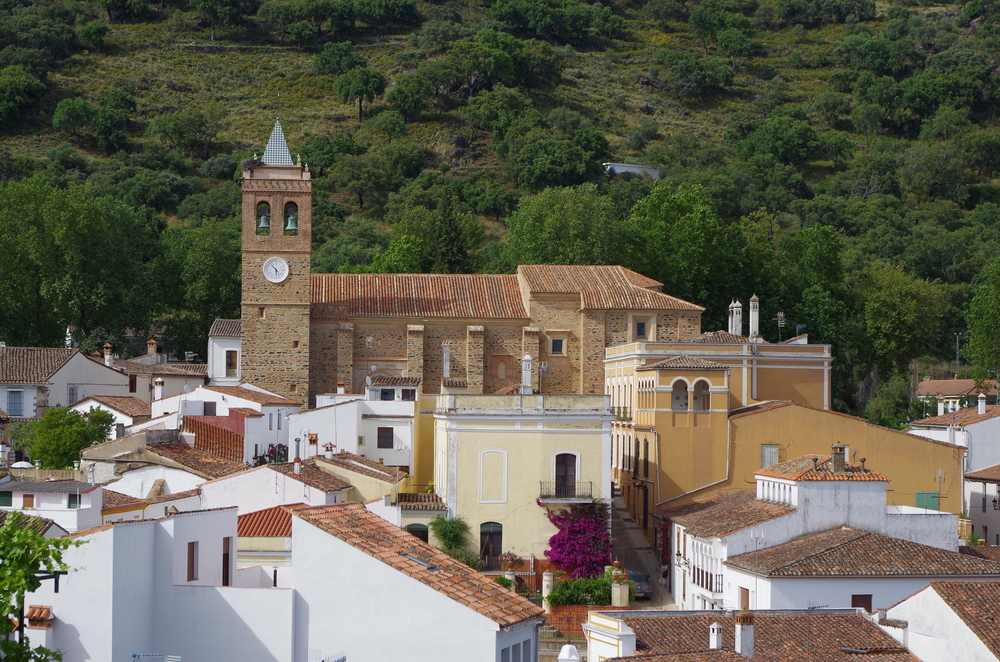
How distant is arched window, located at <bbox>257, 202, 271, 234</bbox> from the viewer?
48.7m

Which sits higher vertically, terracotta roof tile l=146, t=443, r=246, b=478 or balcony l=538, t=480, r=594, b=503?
terracotta roof tile l=146, t=443, r=246, b=478

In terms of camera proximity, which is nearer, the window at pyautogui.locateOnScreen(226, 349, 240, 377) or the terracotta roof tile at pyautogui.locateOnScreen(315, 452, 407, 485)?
the terracotta roof tile at pyautogui.locateOnScreen(315, 452, 407, 485)

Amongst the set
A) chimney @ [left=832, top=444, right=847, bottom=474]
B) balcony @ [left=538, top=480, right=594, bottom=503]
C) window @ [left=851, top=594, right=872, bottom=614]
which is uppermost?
chimney @ [left=832, top=444, right=847, bottom=474]

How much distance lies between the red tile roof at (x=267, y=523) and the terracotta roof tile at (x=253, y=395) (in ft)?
45.7

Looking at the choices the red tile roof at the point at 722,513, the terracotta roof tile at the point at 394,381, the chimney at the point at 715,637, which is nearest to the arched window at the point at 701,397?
the red tile roof at the point at 722,513

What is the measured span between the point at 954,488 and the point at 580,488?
39.8ft

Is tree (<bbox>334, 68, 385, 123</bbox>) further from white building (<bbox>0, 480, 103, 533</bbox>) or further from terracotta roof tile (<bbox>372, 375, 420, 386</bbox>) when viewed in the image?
white building (<bbox>0, 480, 103, 533</bbox>)

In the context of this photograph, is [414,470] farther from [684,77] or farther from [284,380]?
[684,77]

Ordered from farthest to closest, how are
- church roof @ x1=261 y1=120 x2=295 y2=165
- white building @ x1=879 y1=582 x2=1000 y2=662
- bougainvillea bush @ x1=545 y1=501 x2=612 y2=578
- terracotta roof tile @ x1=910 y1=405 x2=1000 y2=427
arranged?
1. church roof @ x1=261 y1=120 x2=295 y2=165
2. terracotta roof tile @ x1=910 y1=405 x2=1000 y2=427
3. bougainvillea bush @ x1=545 y1=501 x2=612 y2=578
4. white building @ x1=879 y1=582 x2=1000 y2=662

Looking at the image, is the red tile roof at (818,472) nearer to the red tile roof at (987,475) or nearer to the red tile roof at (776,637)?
the red tile roof at (776,637)

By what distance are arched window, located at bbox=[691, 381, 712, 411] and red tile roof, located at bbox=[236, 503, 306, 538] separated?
51.7ft

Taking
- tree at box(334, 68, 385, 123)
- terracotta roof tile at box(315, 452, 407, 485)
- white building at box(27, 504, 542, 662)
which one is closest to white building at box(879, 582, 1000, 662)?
white building at box(27, 504, 542, 662)

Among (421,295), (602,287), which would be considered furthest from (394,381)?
(602,287)

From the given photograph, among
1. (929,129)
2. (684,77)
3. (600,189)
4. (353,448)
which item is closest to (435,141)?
(600,189)
